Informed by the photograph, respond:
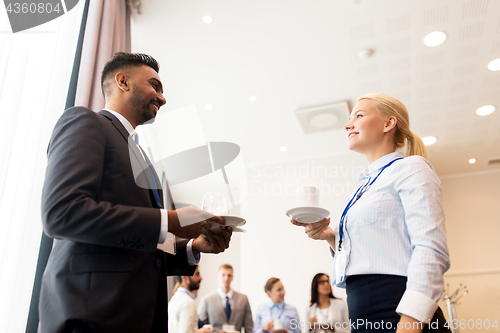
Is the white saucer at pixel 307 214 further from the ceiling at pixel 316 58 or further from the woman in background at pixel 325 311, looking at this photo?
the woman in background at pixel 325 311

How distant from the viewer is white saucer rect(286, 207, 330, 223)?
136 centimetres

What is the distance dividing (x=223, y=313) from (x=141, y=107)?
3712 millimetres

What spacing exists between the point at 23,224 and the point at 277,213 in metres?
4.60

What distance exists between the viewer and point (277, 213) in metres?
6.02

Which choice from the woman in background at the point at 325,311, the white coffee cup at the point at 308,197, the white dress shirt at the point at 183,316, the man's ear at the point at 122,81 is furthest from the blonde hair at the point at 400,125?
the woman in background at the point at 325,311

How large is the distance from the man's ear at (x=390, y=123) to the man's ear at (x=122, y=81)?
1008 mm

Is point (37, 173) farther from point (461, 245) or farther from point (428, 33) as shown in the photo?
point (461, 245)

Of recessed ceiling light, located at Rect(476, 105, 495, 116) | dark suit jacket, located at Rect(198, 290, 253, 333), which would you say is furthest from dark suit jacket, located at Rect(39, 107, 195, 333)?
recessed ceiling light, located at Rect(476, 105, 495, 116)

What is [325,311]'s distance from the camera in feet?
15.0

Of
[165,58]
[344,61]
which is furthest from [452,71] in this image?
[165,58]

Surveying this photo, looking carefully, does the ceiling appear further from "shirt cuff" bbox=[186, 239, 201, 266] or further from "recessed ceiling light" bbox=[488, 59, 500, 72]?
"shirt cuff" bbox=[186, 239, 201, 266]

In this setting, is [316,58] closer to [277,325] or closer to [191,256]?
[277,325]

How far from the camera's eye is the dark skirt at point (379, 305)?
3.59 ft

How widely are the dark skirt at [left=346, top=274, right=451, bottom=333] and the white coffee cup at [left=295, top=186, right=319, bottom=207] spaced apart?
30cm
